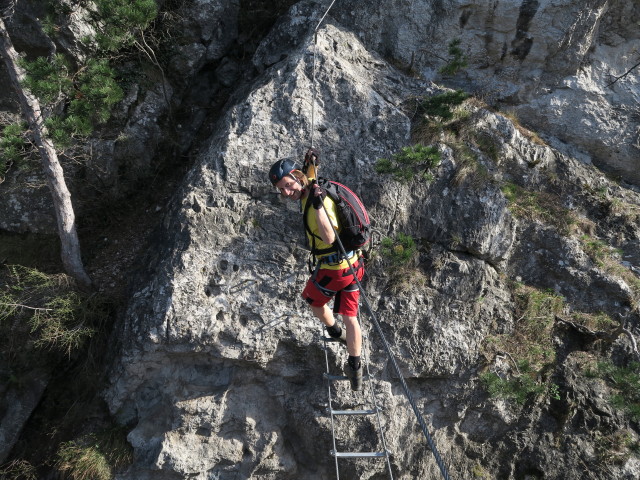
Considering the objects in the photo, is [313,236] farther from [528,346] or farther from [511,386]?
[528,346]

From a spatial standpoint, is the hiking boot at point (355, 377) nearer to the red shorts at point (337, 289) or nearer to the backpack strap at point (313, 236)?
the red shorts at point (337, 289)

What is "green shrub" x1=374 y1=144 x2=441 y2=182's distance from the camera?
6164 millimetres

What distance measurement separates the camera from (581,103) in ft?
29.0

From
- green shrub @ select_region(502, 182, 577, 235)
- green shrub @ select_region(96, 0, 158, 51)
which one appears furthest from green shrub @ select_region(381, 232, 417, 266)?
green shrub @ select_region(96, 0, 158, 51)

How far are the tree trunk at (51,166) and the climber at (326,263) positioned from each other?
3.53m

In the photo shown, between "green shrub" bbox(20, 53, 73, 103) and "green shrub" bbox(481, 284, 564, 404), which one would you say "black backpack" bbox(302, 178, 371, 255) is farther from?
"green shrub" bbox(20, 53, 73, 103)

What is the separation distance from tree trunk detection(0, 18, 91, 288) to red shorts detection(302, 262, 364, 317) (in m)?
3.72

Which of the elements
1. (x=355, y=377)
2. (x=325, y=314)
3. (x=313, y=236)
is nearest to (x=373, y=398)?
(x=355, y=377)

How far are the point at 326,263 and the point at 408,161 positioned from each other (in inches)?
83.5

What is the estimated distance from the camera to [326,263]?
5016 mm

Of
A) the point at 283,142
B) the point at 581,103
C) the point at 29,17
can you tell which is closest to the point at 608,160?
the point at 581,103

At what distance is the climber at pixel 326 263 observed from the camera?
15.1 feet

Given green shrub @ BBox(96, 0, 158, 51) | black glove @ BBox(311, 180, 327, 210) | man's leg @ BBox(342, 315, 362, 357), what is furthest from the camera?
green shrub @ BBox(96, 0, 158, 51)

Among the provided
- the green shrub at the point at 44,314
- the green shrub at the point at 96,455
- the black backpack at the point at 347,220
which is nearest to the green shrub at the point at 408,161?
the black backpack at the point at 347,220
